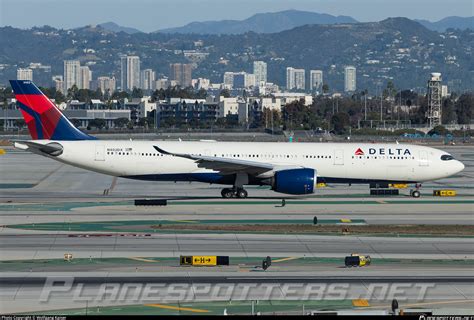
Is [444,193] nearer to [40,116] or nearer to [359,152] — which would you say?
[359,152]

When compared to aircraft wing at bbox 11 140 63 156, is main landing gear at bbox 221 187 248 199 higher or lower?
lower

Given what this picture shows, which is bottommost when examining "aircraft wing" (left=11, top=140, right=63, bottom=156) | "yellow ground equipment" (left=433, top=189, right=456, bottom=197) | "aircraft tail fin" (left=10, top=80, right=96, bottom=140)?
"yellow ground equipment" (left=433, top=189, right=456, bottom=197)

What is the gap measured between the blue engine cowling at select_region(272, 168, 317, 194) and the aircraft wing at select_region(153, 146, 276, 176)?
150 centimetres

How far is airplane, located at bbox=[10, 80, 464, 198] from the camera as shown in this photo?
5844cm

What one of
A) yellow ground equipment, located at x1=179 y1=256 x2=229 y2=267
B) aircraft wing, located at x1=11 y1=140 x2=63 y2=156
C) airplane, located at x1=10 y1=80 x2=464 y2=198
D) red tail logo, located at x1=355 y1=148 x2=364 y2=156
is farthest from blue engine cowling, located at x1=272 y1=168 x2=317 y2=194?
yellow ground equipment, located at x1=179 y1=256 x2=229 y2=267

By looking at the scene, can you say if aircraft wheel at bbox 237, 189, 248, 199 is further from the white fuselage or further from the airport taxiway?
the white fuselage

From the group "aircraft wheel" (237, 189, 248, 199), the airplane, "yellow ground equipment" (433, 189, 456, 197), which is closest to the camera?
the airplane

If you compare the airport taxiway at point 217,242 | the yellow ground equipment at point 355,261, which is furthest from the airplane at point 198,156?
the yellow ground equipment at point 355,261

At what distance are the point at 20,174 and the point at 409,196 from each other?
32.6m

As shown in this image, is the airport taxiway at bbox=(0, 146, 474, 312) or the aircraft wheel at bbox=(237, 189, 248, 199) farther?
the aircraft wheel at bbox=(237, 189, 248, 199)

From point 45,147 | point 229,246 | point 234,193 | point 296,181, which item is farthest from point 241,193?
point 229,246

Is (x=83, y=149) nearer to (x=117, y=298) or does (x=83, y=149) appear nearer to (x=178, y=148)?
(x=178, y=148)

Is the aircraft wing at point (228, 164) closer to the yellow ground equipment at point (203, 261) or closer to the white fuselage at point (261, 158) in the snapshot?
the white fuselage at point (261, 158)

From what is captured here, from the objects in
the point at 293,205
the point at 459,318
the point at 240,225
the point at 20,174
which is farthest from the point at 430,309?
the point at 20,174
